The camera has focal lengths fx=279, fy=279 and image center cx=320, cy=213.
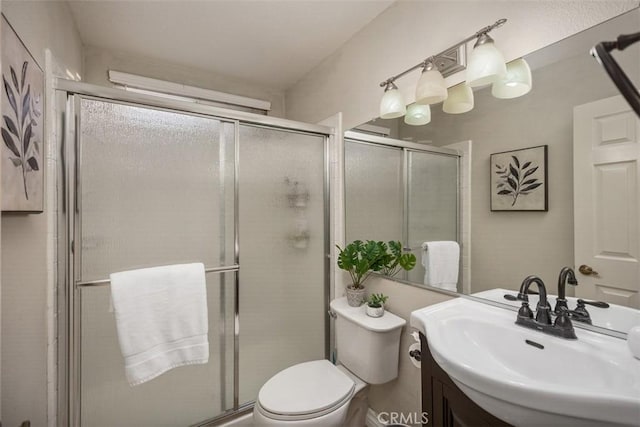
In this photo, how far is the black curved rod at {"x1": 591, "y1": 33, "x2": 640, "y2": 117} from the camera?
459mm

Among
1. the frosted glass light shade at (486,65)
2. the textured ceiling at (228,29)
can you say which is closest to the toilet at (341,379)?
the frosted glass light shade at (486,65)

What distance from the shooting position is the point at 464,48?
44.9 inches

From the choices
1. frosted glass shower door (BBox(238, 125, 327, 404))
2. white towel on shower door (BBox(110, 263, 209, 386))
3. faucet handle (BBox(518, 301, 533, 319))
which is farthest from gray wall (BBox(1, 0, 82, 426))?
faucet handle (BBox(518, 301, 533, 319))

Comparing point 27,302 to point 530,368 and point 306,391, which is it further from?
point 530,368

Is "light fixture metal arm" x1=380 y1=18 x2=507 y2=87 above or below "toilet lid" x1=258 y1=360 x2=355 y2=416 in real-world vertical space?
above

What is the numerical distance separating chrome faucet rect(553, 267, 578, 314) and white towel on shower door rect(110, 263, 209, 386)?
4.56 feet

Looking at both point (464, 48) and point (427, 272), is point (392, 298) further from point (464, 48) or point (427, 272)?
point (464, 48)

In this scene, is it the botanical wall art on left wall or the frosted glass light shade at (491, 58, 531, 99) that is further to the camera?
the frosted glass light shade at (491, 58, 531, 99)

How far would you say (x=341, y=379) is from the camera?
1.36 meters

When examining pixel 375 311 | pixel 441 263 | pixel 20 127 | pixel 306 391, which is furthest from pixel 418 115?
pixel 20 127

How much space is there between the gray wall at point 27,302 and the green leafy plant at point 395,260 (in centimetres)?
149

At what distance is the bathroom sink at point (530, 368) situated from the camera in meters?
0.52

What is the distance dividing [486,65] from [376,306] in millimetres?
1129

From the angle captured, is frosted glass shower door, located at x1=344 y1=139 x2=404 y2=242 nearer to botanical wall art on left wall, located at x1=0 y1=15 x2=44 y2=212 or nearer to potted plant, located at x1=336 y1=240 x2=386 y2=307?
potted plant, located at x1=336 y1=240 x2=386 y2=307
